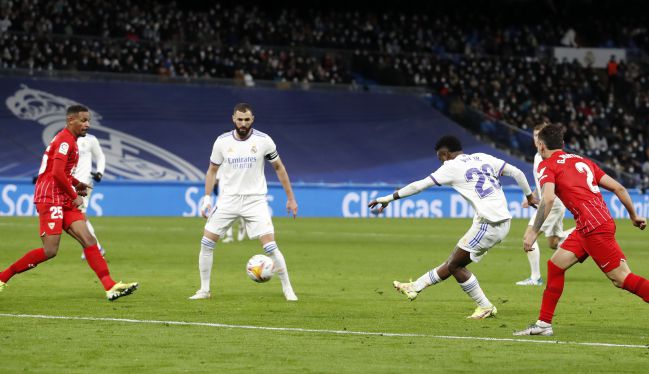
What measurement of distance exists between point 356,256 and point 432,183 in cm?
1061

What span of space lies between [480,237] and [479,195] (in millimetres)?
472

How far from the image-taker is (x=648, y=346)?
10180 millimetres

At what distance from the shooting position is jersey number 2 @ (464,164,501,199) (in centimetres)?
1252

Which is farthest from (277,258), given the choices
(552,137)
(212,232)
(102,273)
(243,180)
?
(552,137)

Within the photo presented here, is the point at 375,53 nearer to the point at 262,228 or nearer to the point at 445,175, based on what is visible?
the point at 262,228

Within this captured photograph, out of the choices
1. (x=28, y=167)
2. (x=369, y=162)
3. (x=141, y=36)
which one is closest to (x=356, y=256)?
(x=28, y=167)

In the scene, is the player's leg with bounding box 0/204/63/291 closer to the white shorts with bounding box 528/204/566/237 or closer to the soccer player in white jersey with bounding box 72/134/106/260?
the soccer player in white jersey with bounding box 72/134/106/260

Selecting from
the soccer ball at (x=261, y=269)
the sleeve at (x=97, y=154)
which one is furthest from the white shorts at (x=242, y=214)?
the sleeve at (x=97, y=154)

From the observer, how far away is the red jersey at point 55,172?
1302cm

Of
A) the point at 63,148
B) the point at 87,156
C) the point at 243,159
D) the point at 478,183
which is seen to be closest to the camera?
the point at 478,183

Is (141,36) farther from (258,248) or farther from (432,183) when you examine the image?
(432,183)

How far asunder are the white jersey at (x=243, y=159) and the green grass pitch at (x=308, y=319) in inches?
52.8

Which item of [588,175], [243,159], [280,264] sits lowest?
[280,264]

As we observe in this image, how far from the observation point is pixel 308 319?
1211 centimetres
